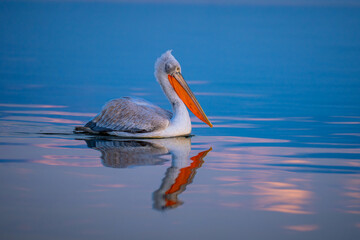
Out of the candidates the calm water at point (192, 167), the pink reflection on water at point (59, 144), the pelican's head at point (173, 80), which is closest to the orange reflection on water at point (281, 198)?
the calm water at point (192, 167)

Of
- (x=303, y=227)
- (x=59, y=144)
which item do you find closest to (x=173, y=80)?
(x=59, y=144)

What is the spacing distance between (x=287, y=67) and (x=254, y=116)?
30.2 feet

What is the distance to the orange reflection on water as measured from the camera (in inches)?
167

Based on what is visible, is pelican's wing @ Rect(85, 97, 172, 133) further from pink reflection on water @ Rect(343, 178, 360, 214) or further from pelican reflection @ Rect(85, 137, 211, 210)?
pink reflection on water @ Rect(343, 178, 360, 214)

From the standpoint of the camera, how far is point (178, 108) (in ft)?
23.1

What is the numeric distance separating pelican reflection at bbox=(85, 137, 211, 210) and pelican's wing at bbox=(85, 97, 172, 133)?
17cm

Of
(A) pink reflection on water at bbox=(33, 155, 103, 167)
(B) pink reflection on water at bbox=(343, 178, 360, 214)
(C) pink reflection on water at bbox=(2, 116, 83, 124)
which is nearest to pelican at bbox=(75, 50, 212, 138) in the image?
(C) pink reflection on water at bbox=(2, 116, 83, 124)

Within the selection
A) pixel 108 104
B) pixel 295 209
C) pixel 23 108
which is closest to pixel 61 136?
pixel 108 104

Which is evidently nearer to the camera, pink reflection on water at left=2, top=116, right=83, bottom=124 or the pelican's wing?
the pelican's wing

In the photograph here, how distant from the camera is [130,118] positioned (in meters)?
6.91

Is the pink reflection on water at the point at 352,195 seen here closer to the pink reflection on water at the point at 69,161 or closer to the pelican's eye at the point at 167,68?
the pink reflection on water at the point at 69,161

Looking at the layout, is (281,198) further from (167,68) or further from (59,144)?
(167,68)

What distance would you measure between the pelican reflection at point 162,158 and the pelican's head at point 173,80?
0.64 metres

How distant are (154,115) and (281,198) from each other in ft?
8.59
